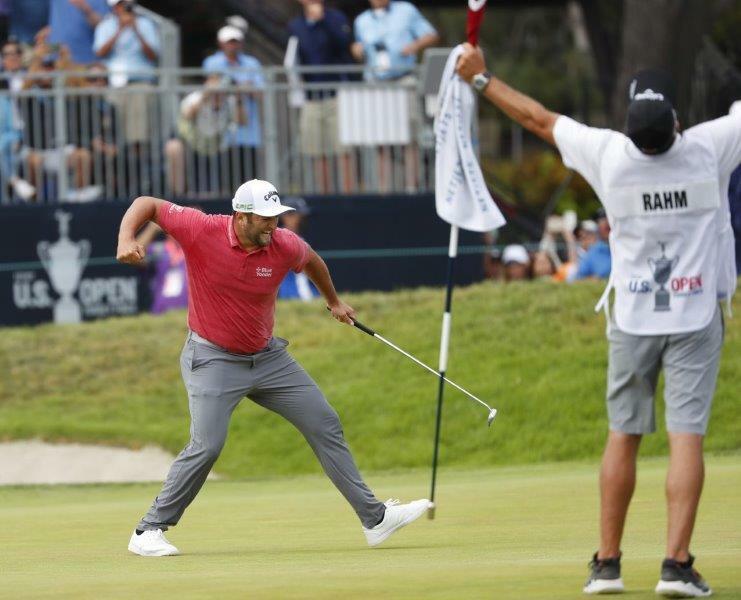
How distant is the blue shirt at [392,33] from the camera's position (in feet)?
65.0

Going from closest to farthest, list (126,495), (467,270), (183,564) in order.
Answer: (183,564), (126,495), (467,270)

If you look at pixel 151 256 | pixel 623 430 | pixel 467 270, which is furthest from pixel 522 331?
pixel 623 430

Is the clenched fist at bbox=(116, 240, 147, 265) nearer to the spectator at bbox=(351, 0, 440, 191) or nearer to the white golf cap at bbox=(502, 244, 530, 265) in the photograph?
the spectator at bbox=(351, 0, 440, 191)

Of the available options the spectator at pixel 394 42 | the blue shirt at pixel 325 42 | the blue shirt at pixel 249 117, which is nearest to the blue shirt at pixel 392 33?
the spectator at pixel 394 42

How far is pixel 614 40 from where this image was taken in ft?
91.1

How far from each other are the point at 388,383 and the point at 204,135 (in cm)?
353

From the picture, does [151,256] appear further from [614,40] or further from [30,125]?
[614,40]

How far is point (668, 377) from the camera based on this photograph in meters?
7.12

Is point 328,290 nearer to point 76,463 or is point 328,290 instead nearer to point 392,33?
point 76,463

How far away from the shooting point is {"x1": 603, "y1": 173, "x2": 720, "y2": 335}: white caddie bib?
704 centimetres

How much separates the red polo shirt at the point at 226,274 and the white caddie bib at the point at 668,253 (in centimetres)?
269

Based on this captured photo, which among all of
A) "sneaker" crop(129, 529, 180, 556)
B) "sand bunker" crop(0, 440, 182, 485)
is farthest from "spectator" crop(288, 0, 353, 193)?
"sneaker" crop(129, 529, 180, 556)

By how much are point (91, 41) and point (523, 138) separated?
3472 cm

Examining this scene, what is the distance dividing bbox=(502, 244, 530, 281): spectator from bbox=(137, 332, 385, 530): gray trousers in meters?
11.4
